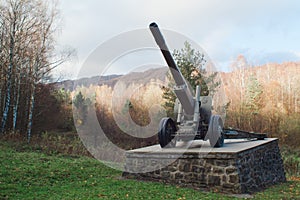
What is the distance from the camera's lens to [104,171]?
28.3ft

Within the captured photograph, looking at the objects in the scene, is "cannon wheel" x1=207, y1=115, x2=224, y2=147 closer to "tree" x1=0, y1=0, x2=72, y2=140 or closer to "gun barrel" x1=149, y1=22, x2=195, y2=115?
"gun barrel" x1=149, y1=22, x2=195, y2=115

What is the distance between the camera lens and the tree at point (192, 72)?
16.2 metres

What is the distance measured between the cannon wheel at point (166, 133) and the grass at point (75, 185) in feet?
4.16

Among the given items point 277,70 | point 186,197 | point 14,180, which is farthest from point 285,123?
point 14,180

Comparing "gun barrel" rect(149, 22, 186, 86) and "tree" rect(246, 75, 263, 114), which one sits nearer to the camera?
"gun barrel" rect(149, 22, 186, 86)

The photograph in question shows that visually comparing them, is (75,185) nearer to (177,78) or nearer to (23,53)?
(177,78)

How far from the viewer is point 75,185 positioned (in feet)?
21.9

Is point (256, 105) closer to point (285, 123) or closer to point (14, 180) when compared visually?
point (285, 123)

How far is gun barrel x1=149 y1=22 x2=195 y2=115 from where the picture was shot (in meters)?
6.64

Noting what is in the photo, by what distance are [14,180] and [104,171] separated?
2.58 m

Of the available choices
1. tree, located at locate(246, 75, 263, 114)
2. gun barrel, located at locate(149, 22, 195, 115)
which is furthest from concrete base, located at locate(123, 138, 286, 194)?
→ tree, located at locate(246, 75, 263, 114)

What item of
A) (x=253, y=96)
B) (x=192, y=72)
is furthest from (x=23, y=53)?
(x=253, y=96)

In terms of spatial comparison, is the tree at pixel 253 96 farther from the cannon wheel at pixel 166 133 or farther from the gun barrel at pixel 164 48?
the gun barrel at pixel 164 48

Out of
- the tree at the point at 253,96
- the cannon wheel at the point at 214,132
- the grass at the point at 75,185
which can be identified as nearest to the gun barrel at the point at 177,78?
the cannon wheel at the point at 214,132
